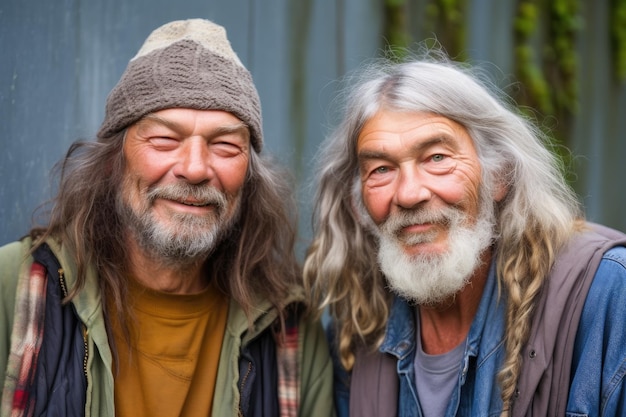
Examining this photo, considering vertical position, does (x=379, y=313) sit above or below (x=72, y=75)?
below

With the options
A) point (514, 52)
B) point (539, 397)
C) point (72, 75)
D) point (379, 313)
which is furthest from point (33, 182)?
point (514, 52)

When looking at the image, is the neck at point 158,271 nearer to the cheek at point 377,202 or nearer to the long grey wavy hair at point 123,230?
the long grey wavy hair at point 123,230

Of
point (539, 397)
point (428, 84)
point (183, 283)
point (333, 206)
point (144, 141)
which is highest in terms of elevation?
point (428, 84)

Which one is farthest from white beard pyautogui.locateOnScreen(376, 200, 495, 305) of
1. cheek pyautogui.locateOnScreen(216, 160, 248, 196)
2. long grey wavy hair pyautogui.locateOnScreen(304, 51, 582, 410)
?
cheek pyautogui.locateOnScreen(216, 160, 248, 196)

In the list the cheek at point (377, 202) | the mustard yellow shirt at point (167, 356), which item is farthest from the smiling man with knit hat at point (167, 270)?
the cheek at point (377, 202)

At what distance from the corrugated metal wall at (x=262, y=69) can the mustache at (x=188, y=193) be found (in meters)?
0.59

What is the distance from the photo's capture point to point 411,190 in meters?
3.01

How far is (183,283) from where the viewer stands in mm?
3223

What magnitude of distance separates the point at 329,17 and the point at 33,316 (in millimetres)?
2235

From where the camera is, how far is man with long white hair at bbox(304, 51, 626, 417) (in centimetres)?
278

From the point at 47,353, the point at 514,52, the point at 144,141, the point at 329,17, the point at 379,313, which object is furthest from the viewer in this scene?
the point at 514,52

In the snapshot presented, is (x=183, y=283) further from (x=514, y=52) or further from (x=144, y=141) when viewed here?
(x=514, y=52)

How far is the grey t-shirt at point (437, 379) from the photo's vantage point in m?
3.06

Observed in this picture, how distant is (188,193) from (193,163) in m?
0.12
